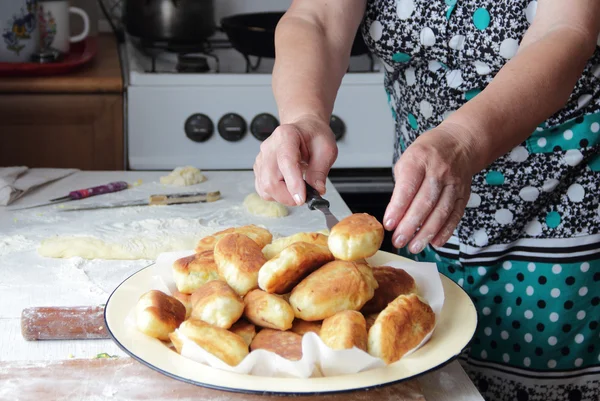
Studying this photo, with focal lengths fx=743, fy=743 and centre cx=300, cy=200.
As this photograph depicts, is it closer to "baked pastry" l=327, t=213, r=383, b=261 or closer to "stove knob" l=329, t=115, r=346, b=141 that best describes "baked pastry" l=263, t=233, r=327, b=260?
"baked pastry" l=327, t=213, r=383, b=261

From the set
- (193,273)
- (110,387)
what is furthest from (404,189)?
(110,387)

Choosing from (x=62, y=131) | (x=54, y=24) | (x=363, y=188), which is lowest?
(x=363, y=188)

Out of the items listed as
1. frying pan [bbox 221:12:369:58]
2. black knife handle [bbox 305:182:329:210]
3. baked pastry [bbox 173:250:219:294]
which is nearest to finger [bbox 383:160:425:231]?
black knife handle [bbox 305:182:329:210]

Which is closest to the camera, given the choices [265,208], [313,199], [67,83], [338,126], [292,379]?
[292,379]

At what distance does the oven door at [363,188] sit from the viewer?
216cm

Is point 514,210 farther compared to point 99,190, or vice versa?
point 99,190

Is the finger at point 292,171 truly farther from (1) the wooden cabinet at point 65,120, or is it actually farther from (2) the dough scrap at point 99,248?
(1) the wooden cabinet at point 65,120

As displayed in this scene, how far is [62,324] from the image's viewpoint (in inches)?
32.9

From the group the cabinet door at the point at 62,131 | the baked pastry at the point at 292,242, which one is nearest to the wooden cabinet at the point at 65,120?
the cabinet door at the point at 62,131

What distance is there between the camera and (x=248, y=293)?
0.78m

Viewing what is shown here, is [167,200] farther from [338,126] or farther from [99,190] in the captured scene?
[338,126]

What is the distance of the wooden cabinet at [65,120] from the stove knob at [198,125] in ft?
0.61

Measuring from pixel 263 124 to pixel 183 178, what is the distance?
624mm

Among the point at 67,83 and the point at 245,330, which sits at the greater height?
the point at 245,330
